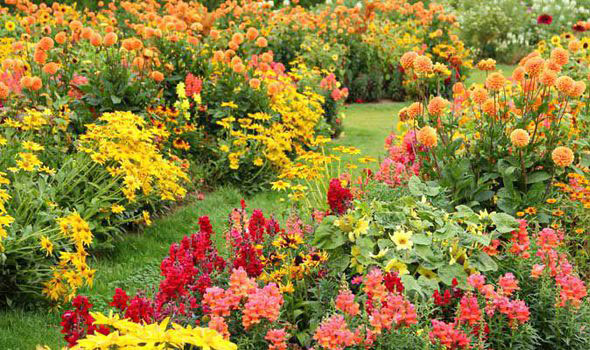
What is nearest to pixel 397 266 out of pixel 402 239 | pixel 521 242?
pixel 402 239

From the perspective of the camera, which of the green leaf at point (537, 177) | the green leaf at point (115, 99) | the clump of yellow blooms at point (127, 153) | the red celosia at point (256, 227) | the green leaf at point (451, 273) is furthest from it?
the green leaf at point (115, 99)

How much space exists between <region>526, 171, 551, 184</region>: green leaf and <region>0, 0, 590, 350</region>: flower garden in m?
0.02

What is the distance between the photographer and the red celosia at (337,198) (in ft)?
10.9

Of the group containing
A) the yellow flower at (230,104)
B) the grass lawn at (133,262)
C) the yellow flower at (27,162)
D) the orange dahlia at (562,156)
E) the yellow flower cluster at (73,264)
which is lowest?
the grass lawn at (133,262)

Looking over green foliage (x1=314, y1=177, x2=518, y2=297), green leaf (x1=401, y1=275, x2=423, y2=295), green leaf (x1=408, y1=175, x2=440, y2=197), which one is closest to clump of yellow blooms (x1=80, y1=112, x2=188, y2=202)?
Answer: green foliage (x1=314, y1=177, x2=518, y2=297)

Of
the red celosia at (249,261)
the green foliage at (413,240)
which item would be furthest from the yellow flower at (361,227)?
the red celosia at (249,261)

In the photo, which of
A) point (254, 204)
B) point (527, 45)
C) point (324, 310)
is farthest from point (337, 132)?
point (527, 45)

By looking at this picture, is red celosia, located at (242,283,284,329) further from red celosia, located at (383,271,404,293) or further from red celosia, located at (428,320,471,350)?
red celosia, located at (428,320,471,350)

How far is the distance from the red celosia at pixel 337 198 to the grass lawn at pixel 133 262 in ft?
3.88

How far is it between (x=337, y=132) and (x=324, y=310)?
525cm

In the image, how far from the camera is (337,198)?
3.32 meters

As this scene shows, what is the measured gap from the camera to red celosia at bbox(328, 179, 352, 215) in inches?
131

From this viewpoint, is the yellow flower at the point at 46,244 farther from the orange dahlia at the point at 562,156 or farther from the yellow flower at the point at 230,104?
the orange dahlia at the point at 562,156

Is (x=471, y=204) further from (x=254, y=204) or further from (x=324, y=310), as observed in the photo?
(x=254, y=204)
